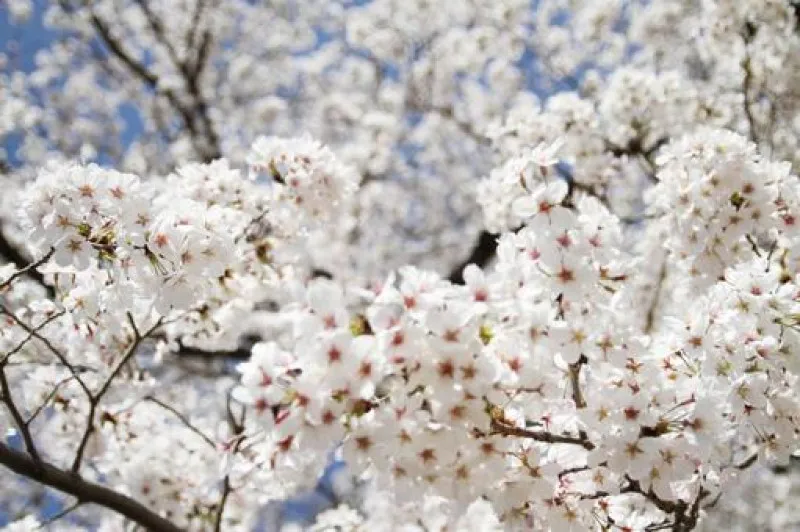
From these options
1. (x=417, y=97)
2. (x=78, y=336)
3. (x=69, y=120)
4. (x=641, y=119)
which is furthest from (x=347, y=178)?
(x=69, y=120)

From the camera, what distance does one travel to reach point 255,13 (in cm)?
1268

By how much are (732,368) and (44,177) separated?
2599 mm

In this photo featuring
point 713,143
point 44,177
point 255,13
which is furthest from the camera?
point 255,13

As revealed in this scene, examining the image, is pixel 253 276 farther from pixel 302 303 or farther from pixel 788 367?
pixel 788 367

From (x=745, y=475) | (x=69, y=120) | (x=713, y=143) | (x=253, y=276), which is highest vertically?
(x=69, y=120)

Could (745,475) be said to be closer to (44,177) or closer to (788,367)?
(788,367)

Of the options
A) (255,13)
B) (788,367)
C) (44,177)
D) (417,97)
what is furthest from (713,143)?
(255,13)

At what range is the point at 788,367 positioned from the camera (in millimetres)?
2441

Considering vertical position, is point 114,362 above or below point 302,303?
above

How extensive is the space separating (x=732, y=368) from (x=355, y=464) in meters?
1.39

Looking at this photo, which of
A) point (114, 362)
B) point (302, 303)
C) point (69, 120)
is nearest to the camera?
point (302, 303)

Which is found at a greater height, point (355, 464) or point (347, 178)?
point (347, 178)

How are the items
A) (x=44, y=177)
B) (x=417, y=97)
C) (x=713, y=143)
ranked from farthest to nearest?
(x=417, y=97), (x=713, y=143), (x=44, y=177)

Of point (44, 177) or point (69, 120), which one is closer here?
point (44, 177)
